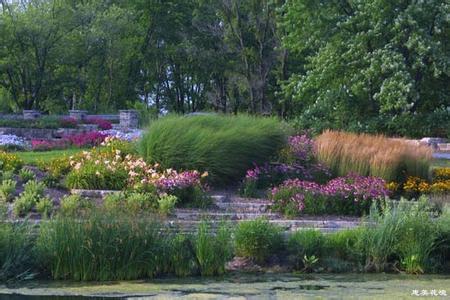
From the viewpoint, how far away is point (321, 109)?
2806 centimetres

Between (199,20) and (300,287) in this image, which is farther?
(199,20)

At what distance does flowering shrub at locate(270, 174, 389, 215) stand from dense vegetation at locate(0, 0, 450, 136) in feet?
37.1

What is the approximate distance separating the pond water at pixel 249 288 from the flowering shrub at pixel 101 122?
22269 millimetres

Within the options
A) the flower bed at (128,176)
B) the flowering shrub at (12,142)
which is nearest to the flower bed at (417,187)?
the flower bed at (128,176)

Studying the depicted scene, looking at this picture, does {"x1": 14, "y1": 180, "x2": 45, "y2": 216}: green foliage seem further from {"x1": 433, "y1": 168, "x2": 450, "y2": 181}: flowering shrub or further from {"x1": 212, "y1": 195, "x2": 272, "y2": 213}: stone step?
{"x1": 433, "y1": 168, "x2": 450, "y2": 181}: flowering shrub

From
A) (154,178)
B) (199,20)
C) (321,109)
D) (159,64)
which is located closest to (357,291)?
(154,178)

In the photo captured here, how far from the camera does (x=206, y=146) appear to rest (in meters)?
15.7

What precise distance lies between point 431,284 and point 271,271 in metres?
2.35

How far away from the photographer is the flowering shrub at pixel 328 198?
14.1 metres

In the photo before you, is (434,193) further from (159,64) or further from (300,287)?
(159,64)

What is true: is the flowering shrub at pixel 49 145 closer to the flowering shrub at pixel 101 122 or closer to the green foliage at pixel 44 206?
the flowering shrub at pixel 101 122

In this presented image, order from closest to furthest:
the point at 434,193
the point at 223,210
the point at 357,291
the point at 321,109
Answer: the point at 357,291, the point at 223,210, the point at 434,193, the point at 321,109

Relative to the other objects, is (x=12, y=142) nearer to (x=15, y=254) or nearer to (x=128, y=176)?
(x=128, y=176)

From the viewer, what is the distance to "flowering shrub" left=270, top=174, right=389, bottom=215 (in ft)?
46.3
